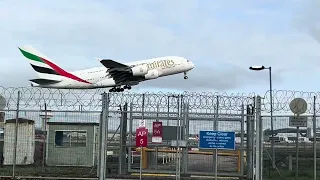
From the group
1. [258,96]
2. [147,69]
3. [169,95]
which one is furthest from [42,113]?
[147,69]

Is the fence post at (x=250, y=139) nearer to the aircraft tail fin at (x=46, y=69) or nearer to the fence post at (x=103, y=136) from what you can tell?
the fence post at (x=103, y=136)

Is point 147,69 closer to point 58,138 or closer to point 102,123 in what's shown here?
point 58,138

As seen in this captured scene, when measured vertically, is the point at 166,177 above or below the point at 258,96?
below

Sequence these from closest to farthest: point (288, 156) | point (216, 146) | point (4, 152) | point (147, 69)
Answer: point (216, 146)
point (288, 156)
point (4, 152)
point (147, 69)

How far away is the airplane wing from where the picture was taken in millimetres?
35594

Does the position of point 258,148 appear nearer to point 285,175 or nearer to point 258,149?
point 258,149

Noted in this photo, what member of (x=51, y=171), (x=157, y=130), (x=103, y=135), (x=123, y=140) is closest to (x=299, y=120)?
(x=157, y=130)

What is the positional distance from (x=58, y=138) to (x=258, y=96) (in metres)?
8.50

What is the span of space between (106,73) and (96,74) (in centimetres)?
75

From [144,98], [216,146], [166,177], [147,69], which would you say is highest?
[147,69]

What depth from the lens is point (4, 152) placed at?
18.5m

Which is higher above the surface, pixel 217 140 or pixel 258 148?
pixel 217 140

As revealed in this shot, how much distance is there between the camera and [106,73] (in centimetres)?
3731

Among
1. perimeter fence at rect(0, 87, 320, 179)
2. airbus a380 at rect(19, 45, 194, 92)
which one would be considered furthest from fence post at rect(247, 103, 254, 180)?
airbus a380 at rect(19, 45, 194, 92)
